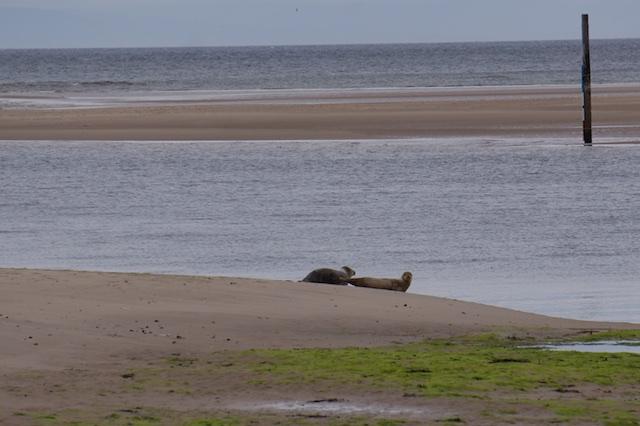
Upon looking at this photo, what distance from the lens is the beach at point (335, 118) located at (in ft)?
120

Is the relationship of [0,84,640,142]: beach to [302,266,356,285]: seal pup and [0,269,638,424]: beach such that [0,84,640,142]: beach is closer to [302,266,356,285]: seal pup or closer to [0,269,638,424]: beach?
[302,266,356,285]: seal pup

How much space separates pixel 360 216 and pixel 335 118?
22795 millimetres

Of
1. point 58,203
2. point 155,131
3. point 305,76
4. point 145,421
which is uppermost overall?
point 305,76

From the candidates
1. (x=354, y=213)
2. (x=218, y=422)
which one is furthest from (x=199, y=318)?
Result: (x=354, y=213)

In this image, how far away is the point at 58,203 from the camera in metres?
21.6

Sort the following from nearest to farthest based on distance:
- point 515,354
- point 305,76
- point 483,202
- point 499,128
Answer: point 515,354 → point 483,202 → point 499,128 → point 305,76

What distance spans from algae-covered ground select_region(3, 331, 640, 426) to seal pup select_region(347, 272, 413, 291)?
3.60 meters

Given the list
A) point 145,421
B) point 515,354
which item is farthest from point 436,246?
point 145,421

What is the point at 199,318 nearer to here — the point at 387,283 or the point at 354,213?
the point at 387,283

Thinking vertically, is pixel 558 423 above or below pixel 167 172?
below

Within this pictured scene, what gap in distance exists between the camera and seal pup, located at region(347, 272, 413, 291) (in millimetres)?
13055

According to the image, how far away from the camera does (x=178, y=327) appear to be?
10281 mm

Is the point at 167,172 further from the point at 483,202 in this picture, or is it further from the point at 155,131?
the point at 155,131

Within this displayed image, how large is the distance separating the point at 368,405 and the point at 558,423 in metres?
1.11
